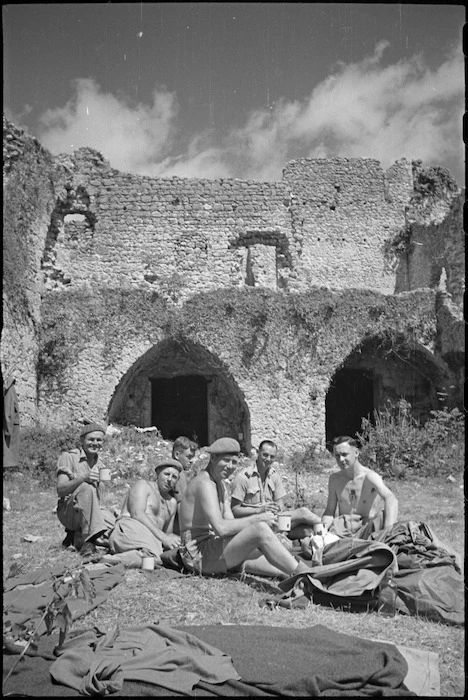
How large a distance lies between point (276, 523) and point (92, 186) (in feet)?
46.9

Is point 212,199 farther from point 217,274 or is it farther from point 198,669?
point 198,669

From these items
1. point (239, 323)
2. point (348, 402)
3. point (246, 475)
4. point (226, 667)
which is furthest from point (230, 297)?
point (226, 667)

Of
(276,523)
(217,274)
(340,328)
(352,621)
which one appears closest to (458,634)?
(352,621)

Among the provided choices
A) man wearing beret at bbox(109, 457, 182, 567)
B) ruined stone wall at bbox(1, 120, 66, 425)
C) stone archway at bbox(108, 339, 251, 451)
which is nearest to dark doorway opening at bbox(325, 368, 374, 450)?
stone archway at bbox(108, 339, 251, 451)

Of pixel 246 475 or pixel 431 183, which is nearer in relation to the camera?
pixel 246 475

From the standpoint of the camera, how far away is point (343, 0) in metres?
2.25

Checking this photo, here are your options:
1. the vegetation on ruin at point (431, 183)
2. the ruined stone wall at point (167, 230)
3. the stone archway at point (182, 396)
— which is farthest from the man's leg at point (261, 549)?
the vegetation on ruin at point (431, 183)

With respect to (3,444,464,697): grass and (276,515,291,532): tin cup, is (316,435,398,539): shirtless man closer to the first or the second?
(276,515,291,532): tin cup

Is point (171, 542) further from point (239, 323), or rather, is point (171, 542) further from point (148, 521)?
point (239, 323)

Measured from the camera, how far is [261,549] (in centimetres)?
461

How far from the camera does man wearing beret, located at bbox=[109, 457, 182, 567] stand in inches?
206

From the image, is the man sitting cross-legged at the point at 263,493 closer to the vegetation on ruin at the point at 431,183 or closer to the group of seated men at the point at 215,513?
the group of seated men at the point at 215,513

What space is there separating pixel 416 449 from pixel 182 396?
6.60 m

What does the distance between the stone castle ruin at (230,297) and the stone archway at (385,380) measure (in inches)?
1.7
